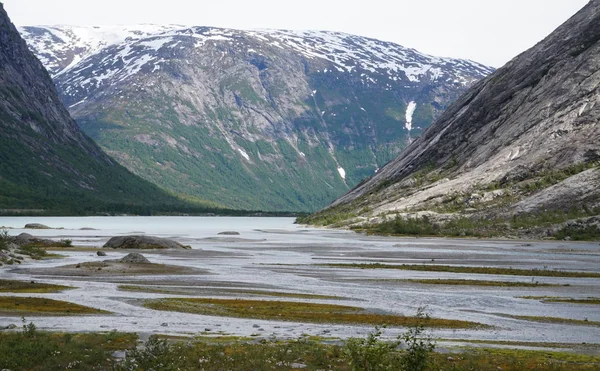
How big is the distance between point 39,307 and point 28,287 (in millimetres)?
10849

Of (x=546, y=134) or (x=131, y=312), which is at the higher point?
(x=546, y=134)

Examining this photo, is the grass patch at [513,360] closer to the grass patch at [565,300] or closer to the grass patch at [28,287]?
the grass patch at [565,300]

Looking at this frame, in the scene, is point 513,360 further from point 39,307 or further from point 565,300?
point 39,307

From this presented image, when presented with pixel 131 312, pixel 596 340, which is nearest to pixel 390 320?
pixel 596 340

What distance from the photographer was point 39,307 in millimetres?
47406

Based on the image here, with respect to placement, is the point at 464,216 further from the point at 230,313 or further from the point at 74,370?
the point at 74,370

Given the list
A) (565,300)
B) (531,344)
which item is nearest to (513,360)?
(531,344)

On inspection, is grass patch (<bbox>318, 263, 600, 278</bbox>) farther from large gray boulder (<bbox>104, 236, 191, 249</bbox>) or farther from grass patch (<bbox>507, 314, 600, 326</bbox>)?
large gray boulder (<bbox>104, 236, 191, 249</bbox>)

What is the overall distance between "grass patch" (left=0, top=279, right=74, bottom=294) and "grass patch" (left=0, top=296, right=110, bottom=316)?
15.4ft

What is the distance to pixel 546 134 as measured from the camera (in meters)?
190

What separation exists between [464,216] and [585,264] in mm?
81589

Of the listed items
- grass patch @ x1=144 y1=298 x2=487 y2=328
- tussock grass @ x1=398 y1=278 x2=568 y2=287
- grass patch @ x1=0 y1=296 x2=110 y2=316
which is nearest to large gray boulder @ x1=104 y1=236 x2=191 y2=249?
tussock grass @ x1=398 y1=278 x2=568 y2=287

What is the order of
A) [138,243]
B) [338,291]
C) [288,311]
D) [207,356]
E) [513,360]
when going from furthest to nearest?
[138,243] < [338,291] < [288,311] < [513,360] < [207,356]

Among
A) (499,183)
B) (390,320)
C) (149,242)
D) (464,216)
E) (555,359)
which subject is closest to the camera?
(555,359)
